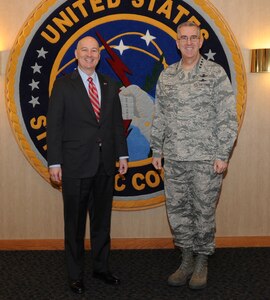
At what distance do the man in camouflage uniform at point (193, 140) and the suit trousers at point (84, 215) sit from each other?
448 millimetres

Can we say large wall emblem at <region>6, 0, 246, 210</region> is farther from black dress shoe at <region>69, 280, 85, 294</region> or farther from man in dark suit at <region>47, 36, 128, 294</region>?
black dress shoe at <region>69, 280, 85, 294</region>

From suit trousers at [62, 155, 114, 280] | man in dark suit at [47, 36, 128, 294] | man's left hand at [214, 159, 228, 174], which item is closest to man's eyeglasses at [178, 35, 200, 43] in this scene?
man in dark suit at [47, 36, 128, 294]

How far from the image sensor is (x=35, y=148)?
160 inches

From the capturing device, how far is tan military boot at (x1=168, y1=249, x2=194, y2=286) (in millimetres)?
3404

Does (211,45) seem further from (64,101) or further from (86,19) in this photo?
(64,101)

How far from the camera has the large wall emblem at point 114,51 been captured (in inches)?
156

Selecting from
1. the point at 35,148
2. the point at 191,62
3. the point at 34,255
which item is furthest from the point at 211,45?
the point at 34,255

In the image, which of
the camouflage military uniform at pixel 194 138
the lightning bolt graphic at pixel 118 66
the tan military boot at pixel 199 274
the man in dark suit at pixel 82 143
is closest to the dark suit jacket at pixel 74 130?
the man in dark suit at pixel 82 143

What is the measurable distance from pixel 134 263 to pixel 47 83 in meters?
1.59

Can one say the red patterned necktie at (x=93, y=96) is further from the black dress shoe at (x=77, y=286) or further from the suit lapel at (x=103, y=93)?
the black dress shoe at (x=77, y=286)

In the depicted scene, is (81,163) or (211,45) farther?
(211,45)

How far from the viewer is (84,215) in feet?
10.9

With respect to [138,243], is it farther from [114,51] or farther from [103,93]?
[114,51]

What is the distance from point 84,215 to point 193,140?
0.89 metres
